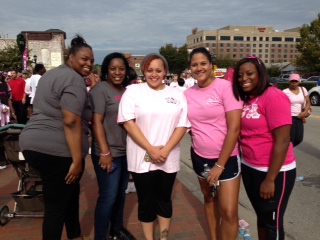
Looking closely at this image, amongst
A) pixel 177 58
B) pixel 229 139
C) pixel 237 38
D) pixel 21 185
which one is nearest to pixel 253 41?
pixel 237 38

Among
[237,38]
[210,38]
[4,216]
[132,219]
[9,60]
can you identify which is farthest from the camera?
[237,38]

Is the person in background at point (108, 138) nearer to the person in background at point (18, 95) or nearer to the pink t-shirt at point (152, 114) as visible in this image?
the pink t-shirt at point (152, 114)

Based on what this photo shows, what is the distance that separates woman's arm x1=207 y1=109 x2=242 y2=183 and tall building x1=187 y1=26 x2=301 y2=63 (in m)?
133

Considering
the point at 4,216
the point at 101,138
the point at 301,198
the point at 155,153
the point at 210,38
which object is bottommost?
the point at 301,198

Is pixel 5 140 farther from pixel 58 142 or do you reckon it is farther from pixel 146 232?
pixel 146 232

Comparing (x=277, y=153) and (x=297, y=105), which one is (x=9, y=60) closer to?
(x=297, y=105)

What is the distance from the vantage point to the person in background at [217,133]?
246cm

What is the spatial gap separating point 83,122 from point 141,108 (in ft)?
1.72

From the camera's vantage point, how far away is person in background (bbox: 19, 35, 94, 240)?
2.30 meters

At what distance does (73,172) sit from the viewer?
2.45 m

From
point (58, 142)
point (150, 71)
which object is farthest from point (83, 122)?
point (150, 71)

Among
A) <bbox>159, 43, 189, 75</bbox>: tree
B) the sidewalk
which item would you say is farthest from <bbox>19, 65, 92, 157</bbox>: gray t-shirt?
<bbox>159, 43, 189, 75</bbox>: tree

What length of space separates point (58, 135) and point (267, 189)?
1.70m

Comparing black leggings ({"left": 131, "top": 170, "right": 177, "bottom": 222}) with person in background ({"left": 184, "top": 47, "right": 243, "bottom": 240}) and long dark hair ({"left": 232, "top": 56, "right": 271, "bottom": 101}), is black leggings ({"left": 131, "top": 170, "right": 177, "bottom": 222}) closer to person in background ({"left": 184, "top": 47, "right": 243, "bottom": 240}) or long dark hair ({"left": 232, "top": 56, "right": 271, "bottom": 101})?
person in background ({"left": 184, "top": 47, "right": 243, "bottom": 240})
